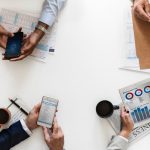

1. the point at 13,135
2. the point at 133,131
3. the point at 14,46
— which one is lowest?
the point at 13,135

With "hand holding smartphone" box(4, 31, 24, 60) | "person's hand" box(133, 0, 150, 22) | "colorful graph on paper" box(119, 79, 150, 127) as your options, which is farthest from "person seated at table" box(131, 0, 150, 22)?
"hand holding smartphone" box(4, 31, 24, 60)

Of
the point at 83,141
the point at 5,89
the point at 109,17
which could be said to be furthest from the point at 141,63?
the point at 5,89

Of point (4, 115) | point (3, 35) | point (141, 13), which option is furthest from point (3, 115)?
point (141, 13)

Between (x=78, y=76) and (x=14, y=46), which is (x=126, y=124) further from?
(x=14, y=46)

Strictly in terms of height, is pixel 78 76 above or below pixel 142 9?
below

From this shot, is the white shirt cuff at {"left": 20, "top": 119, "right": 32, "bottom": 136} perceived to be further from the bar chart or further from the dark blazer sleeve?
the bar chart

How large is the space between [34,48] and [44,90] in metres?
0.18

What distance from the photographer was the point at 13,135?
146 centimetres

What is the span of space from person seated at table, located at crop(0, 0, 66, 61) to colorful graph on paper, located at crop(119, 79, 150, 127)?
1.34ft

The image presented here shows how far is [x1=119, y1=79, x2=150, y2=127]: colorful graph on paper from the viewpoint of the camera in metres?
1.51

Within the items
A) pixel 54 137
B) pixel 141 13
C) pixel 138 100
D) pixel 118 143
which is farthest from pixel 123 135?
pixel 141 13

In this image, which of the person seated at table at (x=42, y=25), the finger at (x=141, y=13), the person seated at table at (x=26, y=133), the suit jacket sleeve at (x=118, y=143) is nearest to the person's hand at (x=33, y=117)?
the person seated at table at (x=26, y=133)

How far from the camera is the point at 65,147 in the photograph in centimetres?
149

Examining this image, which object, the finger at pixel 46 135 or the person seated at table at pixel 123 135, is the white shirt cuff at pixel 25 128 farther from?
the person seated at table at pixel 123 135
